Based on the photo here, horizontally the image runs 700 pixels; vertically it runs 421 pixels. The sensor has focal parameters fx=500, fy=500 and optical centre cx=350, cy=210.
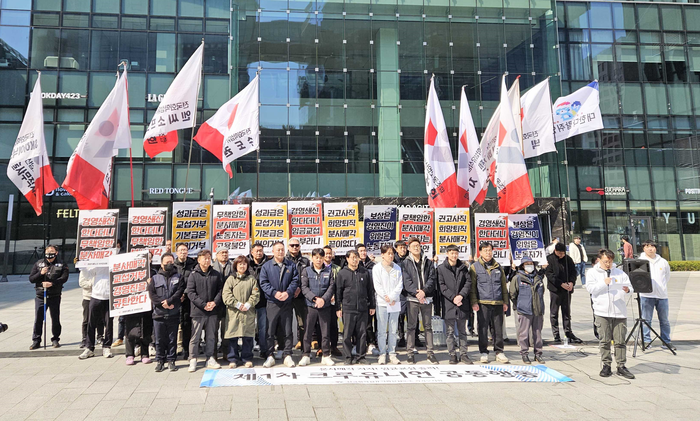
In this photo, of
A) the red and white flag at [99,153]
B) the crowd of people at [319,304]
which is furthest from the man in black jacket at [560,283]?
the red and white flag at [99,153]

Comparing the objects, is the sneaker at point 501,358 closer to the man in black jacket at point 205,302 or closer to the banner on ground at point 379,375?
the banner on ground at point 379,375

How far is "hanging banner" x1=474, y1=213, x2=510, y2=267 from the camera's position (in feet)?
35.3

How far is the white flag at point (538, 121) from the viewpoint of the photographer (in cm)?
1325

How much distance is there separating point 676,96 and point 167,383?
112 feet

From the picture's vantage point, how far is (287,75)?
26.1 metres

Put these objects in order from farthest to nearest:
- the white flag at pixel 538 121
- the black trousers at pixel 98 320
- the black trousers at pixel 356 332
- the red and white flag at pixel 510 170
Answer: the white flag at pixel 538 121, the red and white flag at pixel 510 170, the black trousers at pixel 98 320, the black trousers at pixel 356 332

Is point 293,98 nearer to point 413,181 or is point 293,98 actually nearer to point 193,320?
point 413,181

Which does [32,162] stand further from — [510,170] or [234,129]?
[510,170]

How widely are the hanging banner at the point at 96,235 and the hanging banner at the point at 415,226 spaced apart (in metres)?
5.99

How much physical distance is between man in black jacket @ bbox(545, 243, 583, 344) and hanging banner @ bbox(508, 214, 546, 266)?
39cm

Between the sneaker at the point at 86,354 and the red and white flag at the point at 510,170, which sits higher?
the red and white flag at the point at 510,170

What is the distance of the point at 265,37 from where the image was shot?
26.4m

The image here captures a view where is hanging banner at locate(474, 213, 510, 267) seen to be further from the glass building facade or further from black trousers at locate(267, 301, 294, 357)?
the glass building facade

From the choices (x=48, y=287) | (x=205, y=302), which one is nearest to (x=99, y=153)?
(x=48, y=287)
